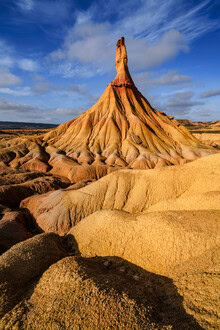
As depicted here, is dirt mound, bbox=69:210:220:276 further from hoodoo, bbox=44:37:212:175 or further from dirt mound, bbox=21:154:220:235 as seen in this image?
hoodoo, bbox=44:37:212:175

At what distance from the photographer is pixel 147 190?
17.2m

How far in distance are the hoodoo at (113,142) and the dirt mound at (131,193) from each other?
60.0 ft

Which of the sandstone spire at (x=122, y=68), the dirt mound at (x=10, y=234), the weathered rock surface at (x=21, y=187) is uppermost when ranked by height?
the sandstone spire at (x=122, y=68)

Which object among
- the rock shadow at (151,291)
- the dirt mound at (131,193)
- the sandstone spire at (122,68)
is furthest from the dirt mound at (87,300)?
the sandstone spire at (122,68)

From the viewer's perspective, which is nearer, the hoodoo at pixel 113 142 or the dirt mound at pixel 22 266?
the dirt mound at pixel 22 266

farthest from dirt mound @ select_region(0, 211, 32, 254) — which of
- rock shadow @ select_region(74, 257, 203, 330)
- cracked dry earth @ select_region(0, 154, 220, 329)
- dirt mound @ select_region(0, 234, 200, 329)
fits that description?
rock shadow @ select_region(74, 257, 203, 330)

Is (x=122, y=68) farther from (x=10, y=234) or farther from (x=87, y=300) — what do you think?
(x=87, y=300)

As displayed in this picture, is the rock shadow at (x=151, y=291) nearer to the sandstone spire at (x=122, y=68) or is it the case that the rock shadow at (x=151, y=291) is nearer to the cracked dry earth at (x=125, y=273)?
the cracked dry earth at (x=125, y=273)

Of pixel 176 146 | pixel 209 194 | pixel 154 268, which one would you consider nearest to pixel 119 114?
pixel 176 146

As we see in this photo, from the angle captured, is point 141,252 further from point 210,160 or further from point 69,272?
point 210,160

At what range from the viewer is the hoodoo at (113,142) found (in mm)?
43416

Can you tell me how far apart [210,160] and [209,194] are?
511cm

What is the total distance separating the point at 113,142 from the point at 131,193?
117ft

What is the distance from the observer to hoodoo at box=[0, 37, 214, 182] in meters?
43.4
